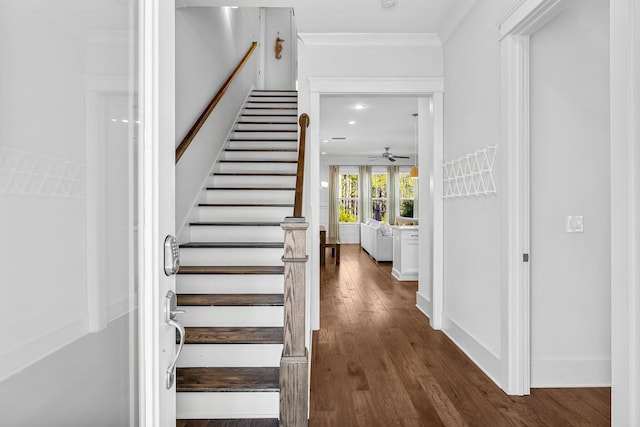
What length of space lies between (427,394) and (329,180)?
9.99m

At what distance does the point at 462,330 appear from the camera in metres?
3.40

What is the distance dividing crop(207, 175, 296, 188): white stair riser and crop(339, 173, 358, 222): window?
8.36 metres

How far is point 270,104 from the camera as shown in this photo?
6137 millimetres

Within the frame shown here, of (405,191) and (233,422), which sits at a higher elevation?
(405,191)

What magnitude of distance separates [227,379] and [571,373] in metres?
2.21

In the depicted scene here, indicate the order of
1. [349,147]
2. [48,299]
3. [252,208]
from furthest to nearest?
[349,147] → [252,208] → [48,299]

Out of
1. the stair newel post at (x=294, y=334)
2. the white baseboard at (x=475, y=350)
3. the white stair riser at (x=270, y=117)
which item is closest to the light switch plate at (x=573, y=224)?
the white baseboard at (x=475, y=350)

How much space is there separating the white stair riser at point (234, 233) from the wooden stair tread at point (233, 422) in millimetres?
1551

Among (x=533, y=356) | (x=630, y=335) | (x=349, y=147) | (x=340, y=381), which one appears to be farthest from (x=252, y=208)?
(x=349, y=147)

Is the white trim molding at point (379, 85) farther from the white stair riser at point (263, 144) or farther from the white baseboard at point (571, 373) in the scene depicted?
the white baseboard at point (571, 373)

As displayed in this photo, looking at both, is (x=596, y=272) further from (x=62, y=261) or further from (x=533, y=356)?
(x=62, y=261)

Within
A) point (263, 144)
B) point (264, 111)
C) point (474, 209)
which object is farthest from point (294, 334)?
point (264, 111)

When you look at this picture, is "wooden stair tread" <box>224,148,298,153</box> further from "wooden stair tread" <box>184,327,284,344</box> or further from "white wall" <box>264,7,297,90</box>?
"white wall" <box>264,7,297,90</box>

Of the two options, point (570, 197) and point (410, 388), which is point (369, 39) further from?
point (410, 388)
